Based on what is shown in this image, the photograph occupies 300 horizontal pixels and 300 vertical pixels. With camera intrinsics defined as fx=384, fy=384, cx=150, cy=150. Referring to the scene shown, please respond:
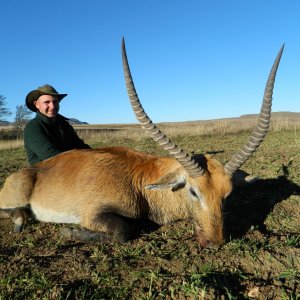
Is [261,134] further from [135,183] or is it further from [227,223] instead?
[135,183]

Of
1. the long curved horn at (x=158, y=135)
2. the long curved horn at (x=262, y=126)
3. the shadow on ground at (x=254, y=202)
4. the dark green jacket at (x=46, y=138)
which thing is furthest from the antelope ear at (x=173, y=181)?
the dark green jacket at (x=46, y=138)

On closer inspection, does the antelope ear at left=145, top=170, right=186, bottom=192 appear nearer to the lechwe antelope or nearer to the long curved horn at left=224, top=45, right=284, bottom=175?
the lechwe antelope

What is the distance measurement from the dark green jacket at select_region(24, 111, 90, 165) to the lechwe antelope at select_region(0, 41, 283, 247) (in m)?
0.90

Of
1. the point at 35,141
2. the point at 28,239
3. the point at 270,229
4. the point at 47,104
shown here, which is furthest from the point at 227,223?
the point at 47,104

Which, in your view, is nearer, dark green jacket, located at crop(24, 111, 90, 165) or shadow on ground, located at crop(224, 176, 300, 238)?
shadow on ground, located at crop(224, 176, 300, 238)

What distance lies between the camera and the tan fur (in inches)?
180

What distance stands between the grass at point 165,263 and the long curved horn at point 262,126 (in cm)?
88

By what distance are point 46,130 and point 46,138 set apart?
1.01 feet

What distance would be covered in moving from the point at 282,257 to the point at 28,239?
304 cm

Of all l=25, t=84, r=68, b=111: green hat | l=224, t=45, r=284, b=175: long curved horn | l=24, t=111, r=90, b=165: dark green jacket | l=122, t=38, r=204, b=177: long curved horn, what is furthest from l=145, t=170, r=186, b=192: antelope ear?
l=25, t=84, r=68, b=111: green hat

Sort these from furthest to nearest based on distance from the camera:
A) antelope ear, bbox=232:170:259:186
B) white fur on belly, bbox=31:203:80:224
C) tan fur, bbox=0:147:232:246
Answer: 1. antelope ear, bbox=232:170:259:186
2. white fur on belly, bbox=31:203:80:224
3. tan fur, bbox=0:147:232:246

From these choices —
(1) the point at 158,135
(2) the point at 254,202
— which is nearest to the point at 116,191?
(1) the point at 158,135

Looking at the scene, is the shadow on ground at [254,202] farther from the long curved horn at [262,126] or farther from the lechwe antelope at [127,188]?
the long curved horn at [262,126]

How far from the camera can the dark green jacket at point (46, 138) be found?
6855mm
